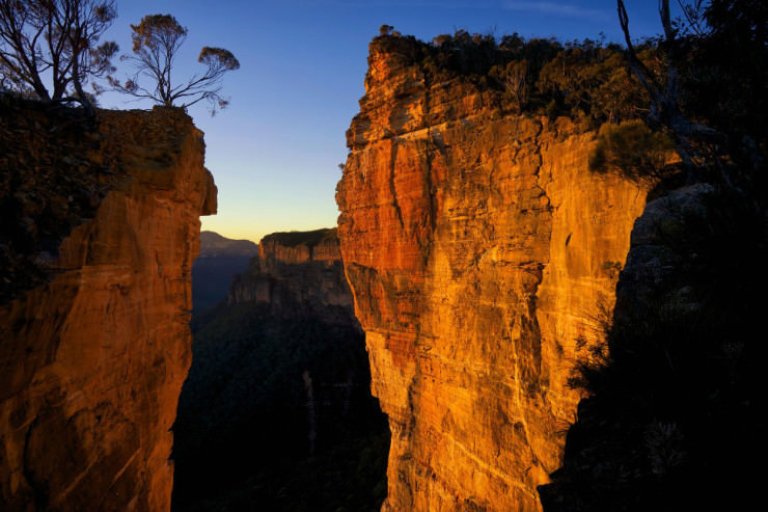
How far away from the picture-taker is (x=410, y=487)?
1537 cm

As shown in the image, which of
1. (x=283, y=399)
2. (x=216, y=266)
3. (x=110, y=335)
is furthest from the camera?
(x=216, y=266)

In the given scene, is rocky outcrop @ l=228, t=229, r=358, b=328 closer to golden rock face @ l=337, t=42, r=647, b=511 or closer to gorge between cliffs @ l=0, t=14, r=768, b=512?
gorge between cliffs @ l=0, t=14, r=768, b=512

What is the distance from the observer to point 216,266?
447 feet

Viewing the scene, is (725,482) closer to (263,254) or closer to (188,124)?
(188,124)

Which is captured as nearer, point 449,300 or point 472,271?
point 472,271

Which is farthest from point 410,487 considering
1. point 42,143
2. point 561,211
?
point 42,143

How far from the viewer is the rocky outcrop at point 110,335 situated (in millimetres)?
5156

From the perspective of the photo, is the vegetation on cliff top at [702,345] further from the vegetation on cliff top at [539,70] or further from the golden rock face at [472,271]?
the golden rock face at [472,271]

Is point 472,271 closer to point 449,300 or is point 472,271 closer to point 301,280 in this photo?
point 449,300

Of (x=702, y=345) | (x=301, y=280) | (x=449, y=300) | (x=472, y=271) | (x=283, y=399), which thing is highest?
(x=472, y=271)

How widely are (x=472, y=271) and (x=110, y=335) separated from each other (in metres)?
9.16

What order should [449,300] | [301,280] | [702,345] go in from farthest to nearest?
[301,280] → [449,300] → [702,345]

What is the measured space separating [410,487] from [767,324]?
1452 cm

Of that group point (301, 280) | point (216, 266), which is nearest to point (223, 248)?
point (216, 266)
